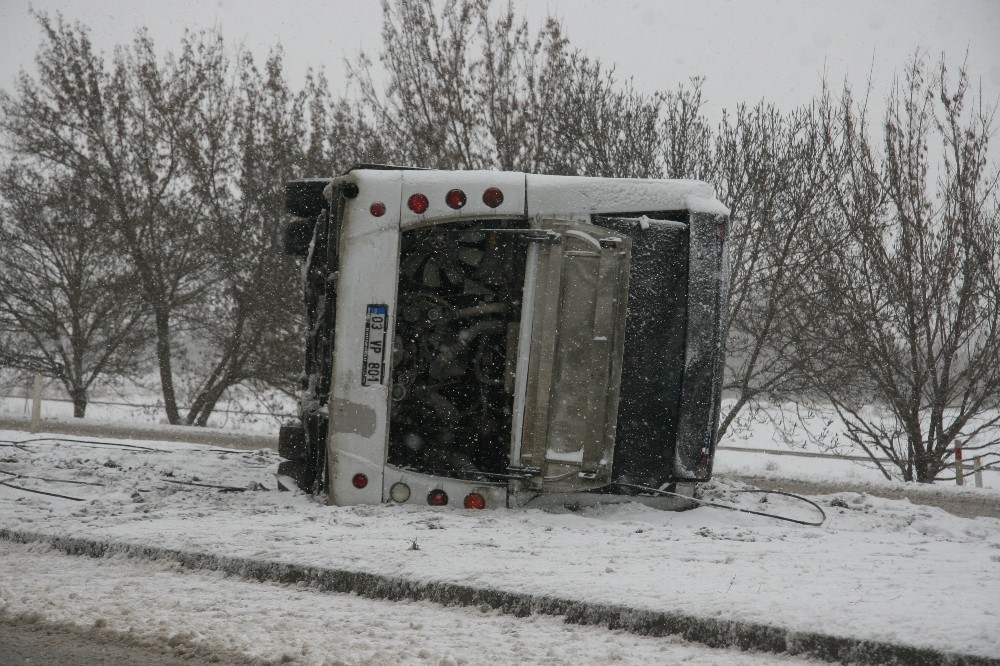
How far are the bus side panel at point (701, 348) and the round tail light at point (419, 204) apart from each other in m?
1.70

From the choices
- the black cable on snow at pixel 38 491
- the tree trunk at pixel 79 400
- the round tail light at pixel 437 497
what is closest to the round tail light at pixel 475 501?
the round tail light at pixel 437 497

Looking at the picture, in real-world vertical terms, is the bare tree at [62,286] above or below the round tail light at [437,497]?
above

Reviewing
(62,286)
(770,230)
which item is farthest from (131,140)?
(770,230)

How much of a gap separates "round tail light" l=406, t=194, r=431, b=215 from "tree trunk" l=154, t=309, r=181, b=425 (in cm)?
1342

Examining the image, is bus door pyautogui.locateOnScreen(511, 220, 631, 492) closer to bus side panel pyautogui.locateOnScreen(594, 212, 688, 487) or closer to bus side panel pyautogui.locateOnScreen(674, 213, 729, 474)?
bus side panel pyautogui.locateOnScreen(594, 212, 688, 487)

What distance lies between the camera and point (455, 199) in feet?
17.7

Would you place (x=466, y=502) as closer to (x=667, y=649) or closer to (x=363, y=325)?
(x=363, y=325)

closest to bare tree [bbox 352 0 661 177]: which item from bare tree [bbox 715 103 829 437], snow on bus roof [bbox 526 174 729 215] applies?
bare tree [bbox 715 103 829 437]

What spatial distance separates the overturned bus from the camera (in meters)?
5.20

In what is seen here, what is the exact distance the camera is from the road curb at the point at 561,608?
9.71ft

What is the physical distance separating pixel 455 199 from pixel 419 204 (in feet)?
0.77

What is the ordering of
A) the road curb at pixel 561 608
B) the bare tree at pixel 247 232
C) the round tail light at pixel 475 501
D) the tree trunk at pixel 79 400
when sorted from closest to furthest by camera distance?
the road curb at pixel 561 608 → the round tail light at pixel 475 501 → the bare tree at pixel 247 232 → the tree trunk at pixel 79 400

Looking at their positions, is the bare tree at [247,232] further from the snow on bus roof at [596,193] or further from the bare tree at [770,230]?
the snow on bus roof at [596,193]

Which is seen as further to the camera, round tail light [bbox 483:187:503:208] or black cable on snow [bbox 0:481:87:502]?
black cable on snow [bbox 0:481:87:502]
